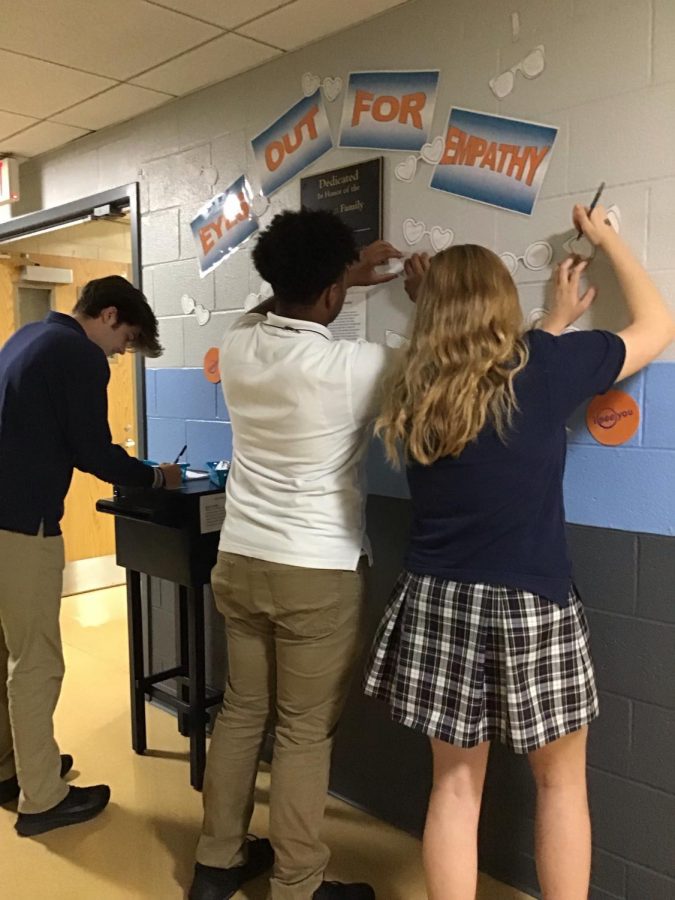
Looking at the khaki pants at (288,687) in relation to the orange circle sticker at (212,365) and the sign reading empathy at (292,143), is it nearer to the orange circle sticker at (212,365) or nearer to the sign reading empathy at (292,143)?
the orange circle sticker at (212,365)

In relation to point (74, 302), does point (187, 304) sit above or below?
below

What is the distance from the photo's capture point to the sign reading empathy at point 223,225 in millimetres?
2553

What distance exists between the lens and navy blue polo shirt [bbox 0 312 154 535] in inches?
84.0

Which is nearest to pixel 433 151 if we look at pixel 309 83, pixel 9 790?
pixel 309 83

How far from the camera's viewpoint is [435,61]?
6.57 feet

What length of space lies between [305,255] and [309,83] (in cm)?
85

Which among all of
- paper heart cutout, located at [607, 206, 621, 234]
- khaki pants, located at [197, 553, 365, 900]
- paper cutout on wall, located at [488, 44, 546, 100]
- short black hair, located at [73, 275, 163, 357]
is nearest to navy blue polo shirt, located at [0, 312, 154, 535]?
short black hair, located at [73, 275, 163, 357]

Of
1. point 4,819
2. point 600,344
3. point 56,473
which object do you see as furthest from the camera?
point 4,819

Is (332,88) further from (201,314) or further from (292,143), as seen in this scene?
(201,314)

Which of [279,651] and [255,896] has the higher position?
[279,651]

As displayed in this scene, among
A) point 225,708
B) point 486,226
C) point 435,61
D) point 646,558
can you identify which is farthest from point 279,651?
point 435,61

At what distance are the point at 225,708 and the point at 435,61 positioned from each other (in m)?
1.73

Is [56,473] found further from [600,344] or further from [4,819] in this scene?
[600,344]

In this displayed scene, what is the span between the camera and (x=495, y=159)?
1.91 m
